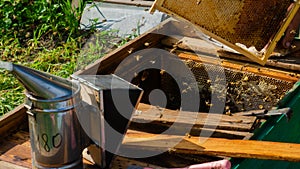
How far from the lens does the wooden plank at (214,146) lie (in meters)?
2.32

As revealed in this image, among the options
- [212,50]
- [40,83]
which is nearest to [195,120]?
[212,50]

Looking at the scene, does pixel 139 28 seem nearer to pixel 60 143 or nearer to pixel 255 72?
pixel 255 72

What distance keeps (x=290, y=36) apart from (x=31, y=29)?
8.74ft

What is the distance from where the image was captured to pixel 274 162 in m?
2.87

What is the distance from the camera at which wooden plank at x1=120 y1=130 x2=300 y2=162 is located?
7.61ft

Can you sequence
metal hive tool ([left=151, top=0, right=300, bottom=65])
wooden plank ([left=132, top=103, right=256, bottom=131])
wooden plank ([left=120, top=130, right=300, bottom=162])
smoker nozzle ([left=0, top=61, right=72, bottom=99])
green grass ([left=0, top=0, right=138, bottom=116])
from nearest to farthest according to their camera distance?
1. smoker nozzle ([left=0, top=61, right=72, bottom=99])
2. wooden plank ([left=120, top=130, right=300, bottom=162])
3. wooden plank ([left=132, top=103, right=256, bottom=131])
4. metal hive tool ([left=151, top=0, right=300, bottom=65])
5. green grass ([left=0, top=0, right=138, bottom=116])

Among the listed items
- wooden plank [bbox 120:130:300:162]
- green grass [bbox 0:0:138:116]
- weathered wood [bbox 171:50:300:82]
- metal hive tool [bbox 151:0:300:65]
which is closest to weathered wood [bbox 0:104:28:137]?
wooden plank [bbox 120:130:300:162]

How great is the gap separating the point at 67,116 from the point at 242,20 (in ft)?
4.52

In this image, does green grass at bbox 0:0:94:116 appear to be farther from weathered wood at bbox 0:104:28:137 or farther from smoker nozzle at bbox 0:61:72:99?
smoker nozzle at bbox 0:61:72:99

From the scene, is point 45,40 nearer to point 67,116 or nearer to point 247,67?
point 247,67

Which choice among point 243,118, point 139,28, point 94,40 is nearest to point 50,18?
point 94,40

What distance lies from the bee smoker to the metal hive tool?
770 millimetres

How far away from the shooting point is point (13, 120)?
8.86 feet

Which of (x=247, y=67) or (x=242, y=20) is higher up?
(x=242, y=20)
